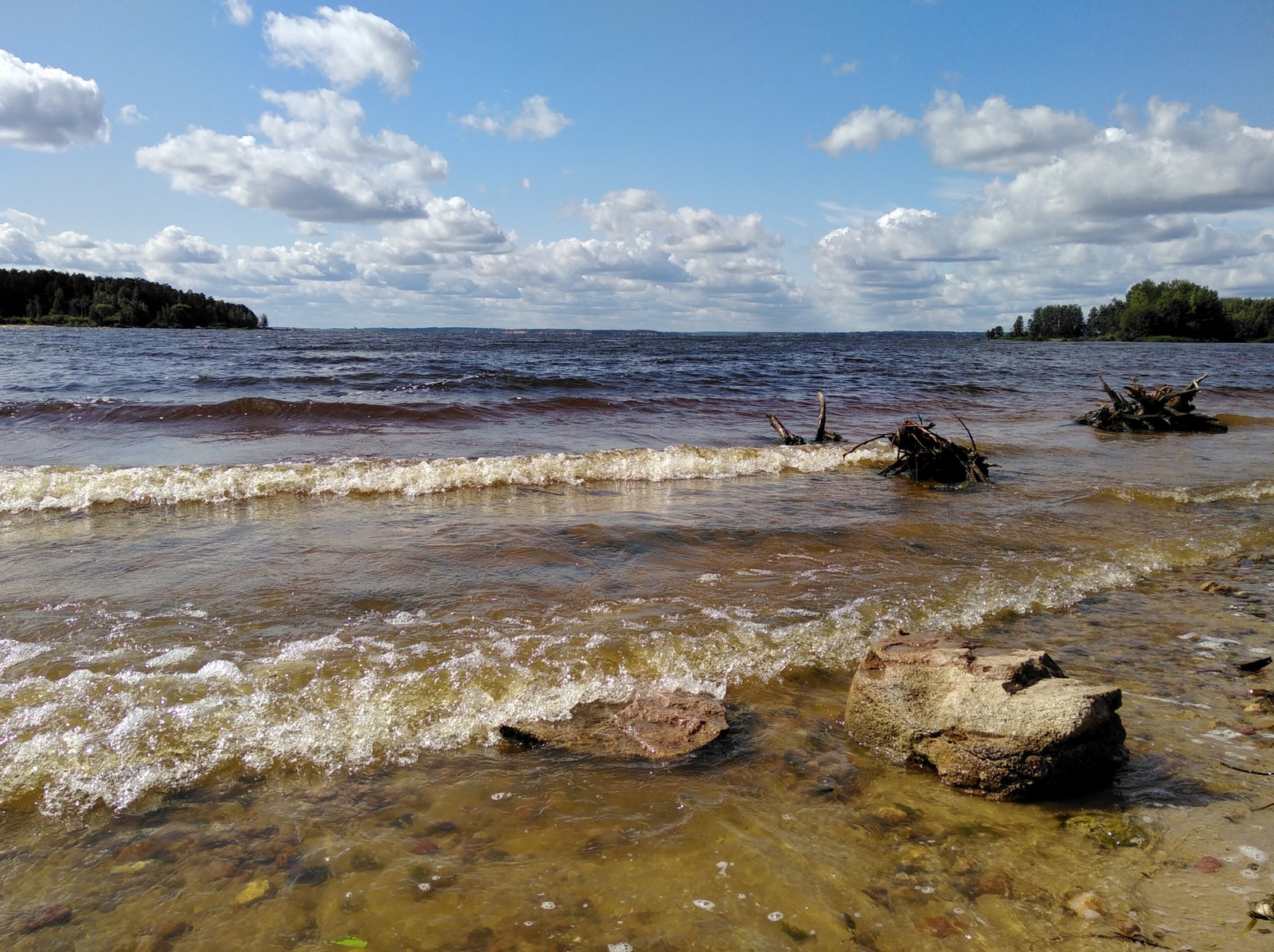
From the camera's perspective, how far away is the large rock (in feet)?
10.3

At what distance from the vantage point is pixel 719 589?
6.04 meters

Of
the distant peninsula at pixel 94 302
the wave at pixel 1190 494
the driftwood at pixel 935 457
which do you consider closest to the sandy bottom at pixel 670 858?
the wave at pixel 1190 494

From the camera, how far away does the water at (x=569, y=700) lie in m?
2.51

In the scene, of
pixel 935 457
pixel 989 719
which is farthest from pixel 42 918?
pixel 935 457

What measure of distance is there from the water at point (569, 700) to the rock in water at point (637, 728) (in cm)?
12

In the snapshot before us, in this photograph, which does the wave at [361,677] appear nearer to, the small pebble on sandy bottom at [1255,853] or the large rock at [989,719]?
the large rock at [989,719]

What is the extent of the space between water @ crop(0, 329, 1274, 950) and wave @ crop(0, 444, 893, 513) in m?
0.07

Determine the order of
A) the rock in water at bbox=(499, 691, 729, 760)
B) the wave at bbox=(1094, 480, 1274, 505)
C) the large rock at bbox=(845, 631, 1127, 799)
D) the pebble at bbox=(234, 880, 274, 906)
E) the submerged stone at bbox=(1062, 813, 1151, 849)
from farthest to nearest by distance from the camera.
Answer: the wave at bbox=(1094, 480, 1274, 505) < the rock in water at bbox=(499, 691, 729, 760) < the large rock at bbox=(845, 631, 1127, 799) < the submerged stone at bbox=(1062, 813, 1151, 849) < the pebble at bbox=(234, 880, 274, 906)

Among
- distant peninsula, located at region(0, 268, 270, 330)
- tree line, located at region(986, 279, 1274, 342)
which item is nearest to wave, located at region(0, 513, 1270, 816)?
distant peninsula, located at region(0, 268, 270, 330)

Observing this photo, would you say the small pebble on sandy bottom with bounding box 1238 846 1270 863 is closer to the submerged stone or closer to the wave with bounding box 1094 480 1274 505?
the submerged stone

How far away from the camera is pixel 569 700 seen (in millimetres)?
4129

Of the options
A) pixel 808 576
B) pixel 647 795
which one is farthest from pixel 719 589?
pixel 647 795

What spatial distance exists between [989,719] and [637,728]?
170 centimetres

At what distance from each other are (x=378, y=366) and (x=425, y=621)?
30.6 m
